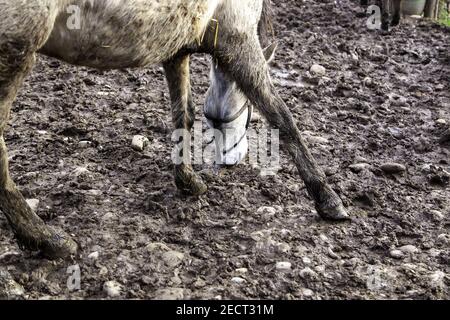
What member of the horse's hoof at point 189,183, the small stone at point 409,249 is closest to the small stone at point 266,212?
the horse's hoof at point 189,183

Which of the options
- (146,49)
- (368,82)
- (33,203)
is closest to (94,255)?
(33,203)

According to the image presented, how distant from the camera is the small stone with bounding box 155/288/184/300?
3.24 m

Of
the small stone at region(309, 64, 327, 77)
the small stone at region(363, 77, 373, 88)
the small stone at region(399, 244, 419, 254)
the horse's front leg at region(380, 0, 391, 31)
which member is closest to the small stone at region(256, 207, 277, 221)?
the small stone at region(399, 244, 419, 254)

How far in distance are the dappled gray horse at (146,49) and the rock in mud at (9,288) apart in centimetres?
25

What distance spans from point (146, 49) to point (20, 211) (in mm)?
984

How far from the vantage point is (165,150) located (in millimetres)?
4848

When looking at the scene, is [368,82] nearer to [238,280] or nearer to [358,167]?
[358,167]

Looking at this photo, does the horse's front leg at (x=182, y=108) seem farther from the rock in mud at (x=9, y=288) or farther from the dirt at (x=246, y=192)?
the rock in mud at (x=9, y=288)

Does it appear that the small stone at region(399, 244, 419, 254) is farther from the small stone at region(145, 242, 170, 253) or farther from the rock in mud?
the rock in mud

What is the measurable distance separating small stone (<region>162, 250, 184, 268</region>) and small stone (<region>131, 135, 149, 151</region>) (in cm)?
132

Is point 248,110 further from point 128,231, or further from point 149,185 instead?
point 128,231

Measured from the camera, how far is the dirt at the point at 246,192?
3447mm

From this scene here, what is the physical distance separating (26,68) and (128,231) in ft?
3.71

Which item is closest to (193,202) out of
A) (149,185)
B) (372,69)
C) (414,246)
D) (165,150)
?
(149,185)
